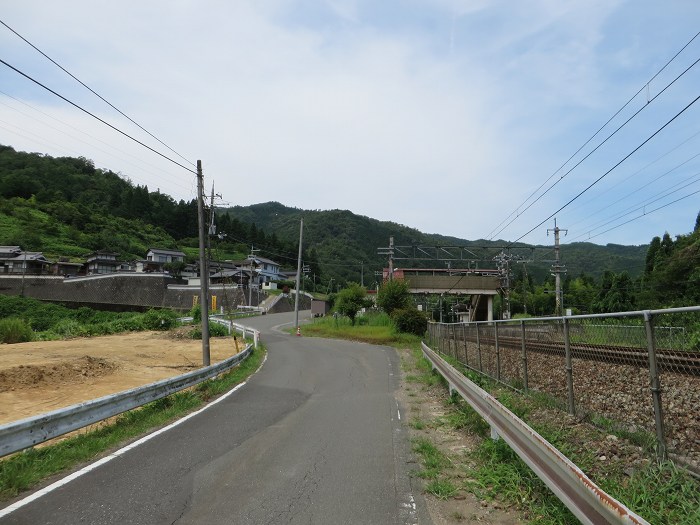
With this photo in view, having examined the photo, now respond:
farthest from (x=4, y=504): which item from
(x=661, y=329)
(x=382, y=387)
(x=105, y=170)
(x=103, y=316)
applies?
(x=105, y=170)

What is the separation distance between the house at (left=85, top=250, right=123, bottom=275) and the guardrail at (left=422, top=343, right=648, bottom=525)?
94881mm

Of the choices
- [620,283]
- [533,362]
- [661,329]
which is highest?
[620,283]

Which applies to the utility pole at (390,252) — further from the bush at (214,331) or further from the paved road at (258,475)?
the paved road at (258,475)

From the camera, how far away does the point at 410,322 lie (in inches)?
1567

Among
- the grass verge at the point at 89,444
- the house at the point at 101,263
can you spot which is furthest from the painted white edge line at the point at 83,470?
the house at the point at 101,263

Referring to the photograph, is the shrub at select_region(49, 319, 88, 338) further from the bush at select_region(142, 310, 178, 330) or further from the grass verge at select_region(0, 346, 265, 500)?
the grass verge at select_region(0, 346, 265, 500)

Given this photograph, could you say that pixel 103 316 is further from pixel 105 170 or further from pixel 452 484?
pixel 105 170

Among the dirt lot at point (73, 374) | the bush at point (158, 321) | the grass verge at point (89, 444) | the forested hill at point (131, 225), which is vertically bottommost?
the dirt lot at point (73, 374)

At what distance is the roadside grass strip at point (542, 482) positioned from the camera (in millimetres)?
3988

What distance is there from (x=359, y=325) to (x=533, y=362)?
34801mm

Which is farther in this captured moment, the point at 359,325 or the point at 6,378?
the point at 359,325

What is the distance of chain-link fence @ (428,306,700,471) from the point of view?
4.44 m

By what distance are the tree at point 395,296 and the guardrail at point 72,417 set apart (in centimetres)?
3243

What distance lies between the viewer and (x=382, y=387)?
15.8m
